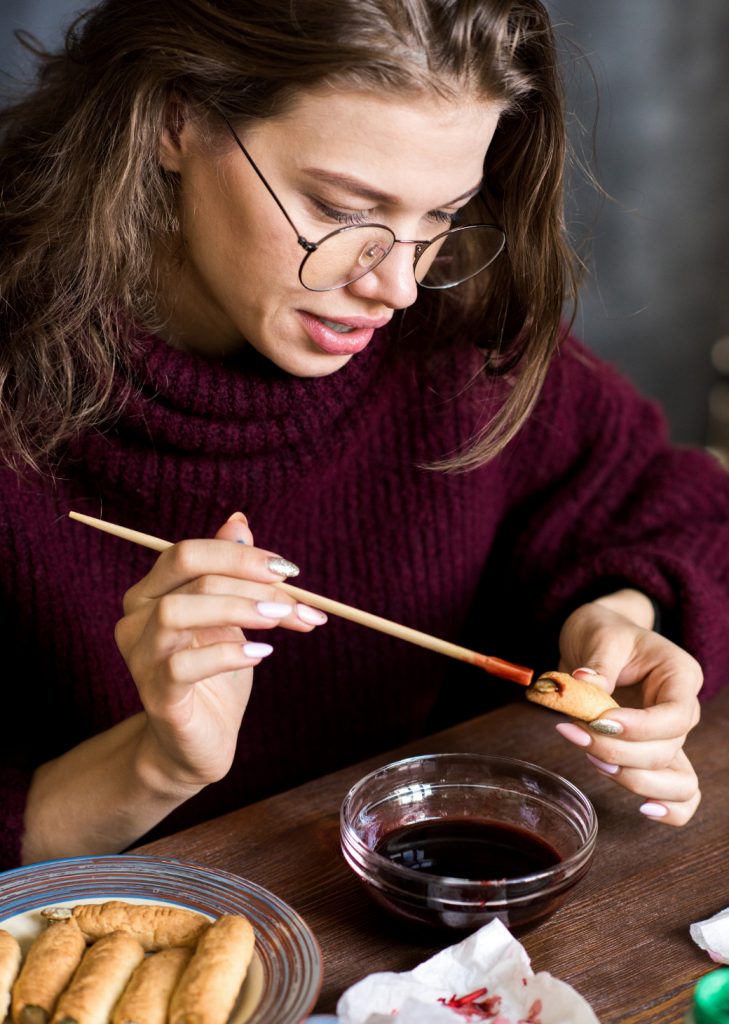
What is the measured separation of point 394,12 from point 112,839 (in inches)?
34.0

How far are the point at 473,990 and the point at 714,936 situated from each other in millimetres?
213

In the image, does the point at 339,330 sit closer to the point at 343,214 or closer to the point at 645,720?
the point at 343,214

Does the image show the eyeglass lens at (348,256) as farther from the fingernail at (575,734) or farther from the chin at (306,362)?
the fingernail at (575,734)

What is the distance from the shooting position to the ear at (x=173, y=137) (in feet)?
3.95

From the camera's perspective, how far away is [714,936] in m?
0.92

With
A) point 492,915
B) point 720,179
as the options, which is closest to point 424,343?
point 492,915

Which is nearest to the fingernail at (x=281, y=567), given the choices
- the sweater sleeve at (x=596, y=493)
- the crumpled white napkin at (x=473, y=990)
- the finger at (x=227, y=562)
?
the finger at (x=227, y=562)

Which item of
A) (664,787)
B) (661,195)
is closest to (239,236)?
(664,787)

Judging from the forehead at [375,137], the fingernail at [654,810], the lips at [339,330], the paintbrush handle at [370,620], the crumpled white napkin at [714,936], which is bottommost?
the crumpled white napkin at [714,936]

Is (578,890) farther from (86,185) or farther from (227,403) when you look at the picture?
(86,185)

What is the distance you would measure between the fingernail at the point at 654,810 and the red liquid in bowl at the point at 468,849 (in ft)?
0.48

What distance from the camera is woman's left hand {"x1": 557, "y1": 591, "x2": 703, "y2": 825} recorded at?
41.3 inches

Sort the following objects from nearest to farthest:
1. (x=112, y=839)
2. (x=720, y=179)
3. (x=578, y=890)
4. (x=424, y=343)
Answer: (x=578, y=890) → (x=112, y=839) → (x=424, y=343) → (x=720, y=179)

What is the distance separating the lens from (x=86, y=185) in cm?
124
